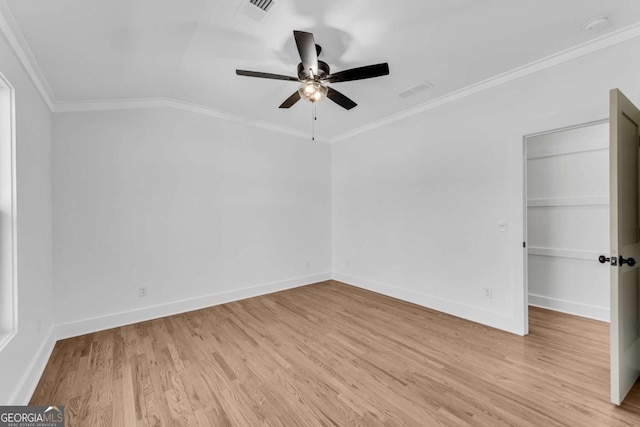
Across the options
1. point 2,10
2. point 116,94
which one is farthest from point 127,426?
point 116,94

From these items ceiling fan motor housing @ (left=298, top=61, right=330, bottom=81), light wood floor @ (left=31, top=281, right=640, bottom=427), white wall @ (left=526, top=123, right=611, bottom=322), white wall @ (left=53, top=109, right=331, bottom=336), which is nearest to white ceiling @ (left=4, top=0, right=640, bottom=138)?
ceiling fan motor housing @ (left=298, top=61, right=330, bottom=81)

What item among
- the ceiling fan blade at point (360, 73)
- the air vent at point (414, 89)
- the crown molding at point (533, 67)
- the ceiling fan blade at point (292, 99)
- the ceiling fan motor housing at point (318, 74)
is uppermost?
the air vent at point (414, 89)

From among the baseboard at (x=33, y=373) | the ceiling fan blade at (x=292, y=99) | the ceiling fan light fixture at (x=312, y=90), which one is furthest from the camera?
the ceiling fan blade at (x=292, y=99)

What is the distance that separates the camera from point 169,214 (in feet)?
11.7

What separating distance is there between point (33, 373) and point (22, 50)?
8.00 feet

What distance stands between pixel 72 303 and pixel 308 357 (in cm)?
265

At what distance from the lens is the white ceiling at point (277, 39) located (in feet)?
6.21

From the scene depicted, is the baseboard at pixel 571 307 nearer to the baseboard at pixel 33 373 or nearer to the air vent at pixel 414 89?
A: the air vent at pixel 414 89

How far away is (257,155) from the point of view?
437 cm

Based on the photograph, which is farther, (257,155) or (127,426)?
(257,155)

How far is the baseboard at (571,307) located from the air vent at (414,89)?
3.14m

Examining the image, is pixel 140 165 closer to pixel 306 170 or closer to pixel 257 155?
pixel 257 155

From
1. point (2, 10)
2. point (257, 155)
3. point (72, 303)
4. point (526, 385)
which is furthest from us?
point (257, 155)

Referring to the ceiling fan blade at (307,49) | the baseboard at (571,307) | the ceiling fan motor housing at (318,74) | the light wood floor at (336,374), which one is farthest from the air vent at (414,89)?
the baseboard at (571,307)
